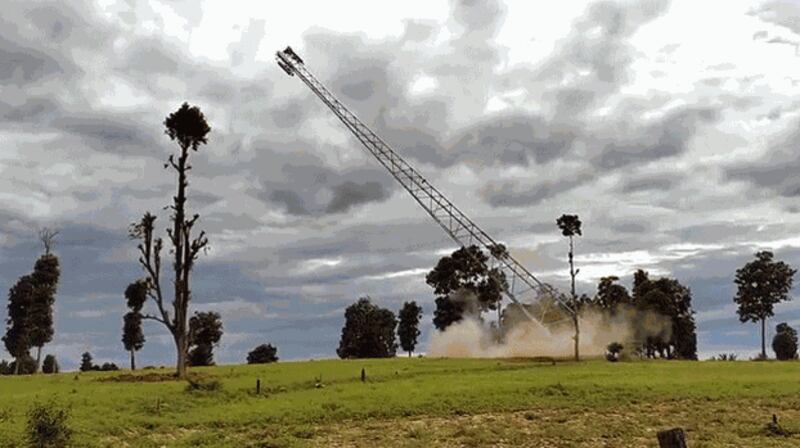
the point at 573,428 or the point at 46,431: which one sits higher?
the point at 46,431

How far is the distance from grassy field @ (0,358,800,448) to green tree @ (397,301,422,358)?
65.7 m

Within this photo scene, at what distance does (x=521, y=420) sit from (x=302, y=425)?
9.98 m

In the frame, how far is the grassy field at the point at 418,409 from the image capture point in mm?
32250

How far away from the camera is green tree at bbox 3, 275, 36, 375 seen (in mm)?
91875

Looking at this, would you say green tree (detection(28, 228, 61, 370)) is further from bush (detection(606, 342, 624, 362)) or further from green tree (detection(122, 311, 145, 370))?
bush (detection(606, 342, 624, 362))

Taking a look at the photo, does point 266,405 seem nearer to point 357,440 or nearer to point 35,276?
point 357,440

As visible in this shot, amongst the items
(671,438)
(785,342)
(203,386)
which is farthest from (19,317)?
(785,342)

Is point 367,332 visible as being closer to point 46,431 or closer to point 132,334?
point 132,334

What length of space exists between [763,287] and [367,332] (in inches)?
2220

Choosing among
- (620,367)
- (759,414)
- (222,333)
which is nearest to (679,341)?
(620,367)

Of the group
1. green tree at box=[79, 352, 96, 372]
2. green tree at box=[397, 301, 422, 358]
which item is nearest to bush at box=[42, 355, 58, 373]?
green tree at box=[79, 352, 96, 372]

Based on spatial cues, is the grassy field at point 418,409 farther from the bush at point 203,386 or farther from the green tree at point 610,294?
the green tree at point 610,294

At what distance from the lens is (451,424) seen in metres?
35.4

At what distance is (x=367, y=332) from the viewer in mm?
120500
